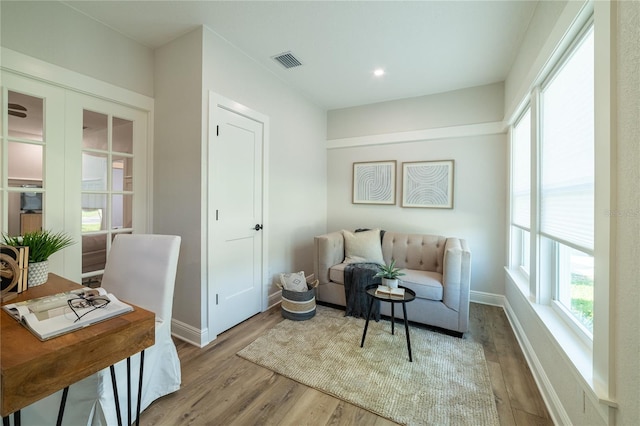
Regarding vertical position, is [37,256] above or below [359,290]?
above

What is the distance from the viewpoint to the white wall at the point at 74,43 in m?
1.77

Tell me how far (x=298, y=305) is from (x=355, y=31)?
268cm

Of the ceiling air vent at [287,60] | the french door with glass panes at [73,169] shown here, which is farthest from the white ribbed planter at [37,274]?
the ceiling air vent at [287,60]

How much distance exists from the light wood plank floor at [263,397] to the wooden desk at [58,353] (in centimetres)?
85

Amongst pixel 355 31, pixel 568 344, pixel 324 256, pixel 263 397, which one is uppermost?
pixel 355 31

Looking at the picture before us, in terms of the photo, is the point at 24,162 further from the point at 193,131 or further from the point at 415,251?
the point at 415,251

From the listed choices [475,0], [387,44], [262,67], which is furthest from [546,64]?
[262,67]

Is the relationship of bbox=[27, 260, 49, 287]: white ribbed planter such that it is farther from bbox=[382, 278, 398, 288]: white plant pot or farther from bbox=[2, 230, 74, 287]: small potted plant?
bbox=[382, 278, 398, 288]: white plant pot

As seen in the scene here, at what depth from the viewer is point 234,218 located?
259 cm

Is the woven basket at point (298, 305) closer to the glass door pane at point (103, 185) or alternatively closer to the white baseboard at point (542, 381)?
the glass door pane at point (103, 185)

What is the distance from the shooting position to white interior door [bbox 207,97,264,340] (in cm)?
236

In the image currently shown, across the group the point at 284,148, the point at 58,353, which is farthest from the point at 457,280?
the point at 58,353

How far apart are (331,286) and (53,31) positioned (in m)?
3.30

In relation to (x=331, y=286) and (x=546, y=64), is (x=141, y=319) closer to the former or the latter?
(x=331, y=286)
